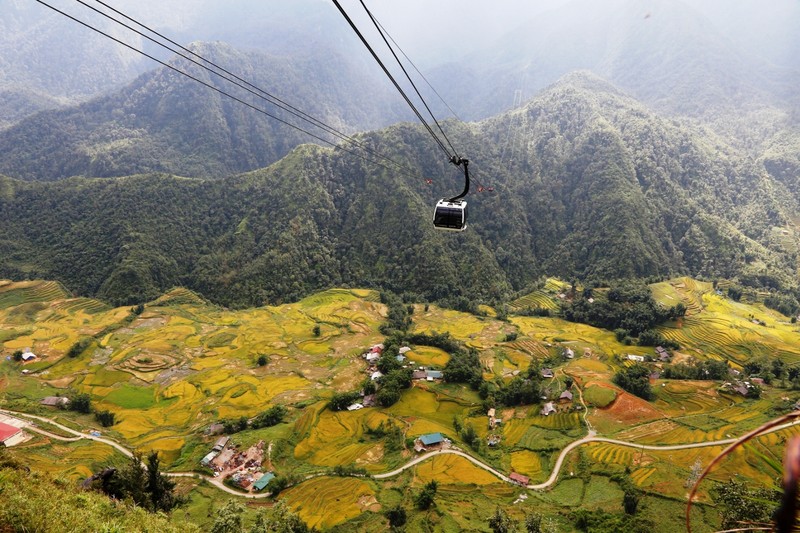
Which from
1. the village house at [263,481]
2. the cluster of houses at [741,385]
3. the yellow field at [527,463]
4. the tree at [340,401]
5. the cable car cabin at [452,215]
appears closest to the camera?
the cable car cabin at [452,215]

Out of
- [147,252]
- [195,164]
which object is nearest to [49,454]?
[147,252]

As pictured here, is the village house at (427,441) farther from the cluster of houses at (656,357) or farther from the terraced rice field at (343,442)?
the cluster of houses at (656,357)

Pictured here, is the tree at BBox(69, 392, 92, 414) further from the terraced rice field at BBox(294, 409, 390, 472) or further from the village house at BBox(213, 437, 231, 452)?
the terraced rice field at BBox(294, 409, 390, 472)

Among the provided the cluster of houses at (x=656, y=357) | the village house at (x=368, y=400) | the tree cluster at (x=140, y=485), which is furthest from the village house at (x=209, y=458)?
the cluster of houses at (x=656, y=357)

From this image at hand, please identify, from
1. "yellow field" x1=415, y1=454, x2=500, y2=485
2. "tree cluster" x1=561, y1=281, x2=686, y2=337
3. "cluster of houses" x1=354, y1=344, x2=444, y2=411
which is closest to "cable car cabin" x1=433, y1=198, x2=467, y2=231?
"yellow field" x1=415, y1=454, x2=500, y2=485

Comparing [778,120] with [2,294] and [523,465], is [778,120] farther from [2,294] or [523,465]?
[2,294]

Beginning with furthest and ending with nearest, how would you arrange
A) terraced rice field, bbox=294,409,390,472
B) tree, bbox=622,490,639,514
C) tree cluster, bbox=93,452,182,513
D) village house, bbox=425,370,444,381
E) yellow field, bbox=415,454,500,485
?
village house, bbox=425,370,444,381
terraced rice field, bbox=294,409,390,472
yellow field, bbox=415,454,500,485
tree, bbox=622,490,639,514
tree cluster, bbox=93,452,182,513
